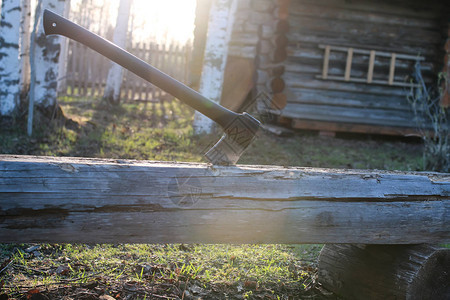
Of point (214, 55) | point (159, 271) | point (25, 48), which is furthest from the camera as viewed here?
point (25, 48)

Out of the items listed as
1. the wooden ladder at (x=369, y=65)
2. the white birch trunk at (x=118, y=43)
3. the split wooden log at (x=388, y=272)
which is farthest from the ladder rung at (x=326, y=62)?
the split wooden log at (x=388, y=272)

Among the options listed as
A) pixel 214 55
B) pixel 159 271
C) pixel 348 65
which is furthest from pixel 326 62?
pixel 159 271

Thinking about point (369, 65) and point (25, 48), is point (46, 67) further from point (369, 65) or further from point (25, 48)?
point (369, 65)

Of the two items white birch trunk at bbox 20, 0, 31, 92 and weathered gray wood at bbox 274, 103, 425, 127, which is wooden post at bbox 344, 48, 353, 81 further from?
white birch trunk at bbox 20, 0, 31, 92

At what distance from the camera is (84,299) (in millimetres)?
2133

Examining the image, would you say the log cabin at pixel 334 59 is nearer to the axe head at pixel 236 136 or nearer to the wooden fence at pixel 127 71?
the wooden fence at pixel 127 71

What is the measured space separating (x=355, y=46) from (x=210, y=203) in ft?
25.6

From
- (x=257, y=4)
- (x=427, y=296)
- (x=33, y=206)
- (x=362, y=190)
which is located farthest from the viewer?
(x=257, y=4)

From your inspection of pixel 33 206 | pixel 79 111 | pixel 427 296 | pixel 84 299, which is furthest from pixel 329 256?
pixel 79 111

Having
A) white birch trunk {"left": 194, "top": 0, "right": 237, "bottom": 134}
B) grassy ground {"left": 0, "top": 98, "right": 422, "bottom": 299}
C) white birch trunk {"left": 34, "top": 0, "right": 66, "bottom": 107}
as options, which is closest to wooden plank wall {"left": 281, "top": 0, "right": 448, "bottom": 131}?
white birch trunk {"left": 194, "top": 0, "right": 237, "bottom": 134}

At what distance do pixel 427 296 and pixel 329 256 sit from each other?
1.93 feet

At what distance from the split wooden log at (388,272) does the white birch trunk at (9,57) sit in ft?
18.3

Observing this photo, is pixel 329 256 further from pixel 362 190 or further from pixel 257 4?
pixel 257 4

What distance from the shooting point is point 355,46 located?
8.76m
